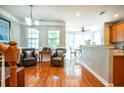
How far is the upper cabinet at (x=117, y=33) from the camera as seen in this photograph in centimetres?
755

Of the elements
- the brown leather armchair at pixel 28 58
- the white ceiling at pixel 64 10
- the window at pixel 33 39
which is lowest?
the brown leather armchair at pixel 28 58

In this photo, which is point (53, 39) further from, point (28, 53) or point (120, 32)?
point (120, 32)

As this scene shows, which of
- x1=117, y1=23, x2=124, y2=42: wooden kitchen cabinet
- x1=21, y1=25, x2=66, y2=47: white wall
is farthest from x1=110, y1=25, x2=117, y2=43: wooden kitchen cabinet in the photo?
x1=21, y1=25, x2=66, y2=47: white wall

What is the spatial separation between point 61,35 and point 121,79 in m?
5.91

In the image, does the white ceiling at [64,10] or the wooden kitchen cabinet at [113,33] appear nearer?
the white ceiling at [64,10]

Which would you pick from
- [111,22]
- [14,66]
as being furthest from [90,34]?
[14,66]

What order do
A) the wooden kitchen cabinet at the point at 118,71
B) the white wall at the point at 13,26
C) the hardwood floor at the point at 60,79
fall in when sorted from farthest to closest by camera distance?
the white wall at the point at 13,26, the hardwood floor at the point at 60,79, the wooden kitchen cabinet at the point at 118,71

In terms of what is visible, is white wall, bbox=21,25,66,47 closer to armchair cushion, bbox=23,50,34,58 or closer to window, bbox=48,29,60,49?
window, bbox=48,29,60,49

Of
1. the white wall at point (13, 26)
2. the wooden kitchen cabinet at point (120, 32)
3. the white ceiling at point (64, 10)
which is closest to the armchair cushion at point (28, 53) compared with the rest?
the white wall at point (13, 26)

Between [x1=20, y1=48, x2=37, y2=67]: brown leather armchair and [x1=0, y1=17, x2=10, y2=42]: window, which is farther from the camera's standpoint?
[x1=20, y1=48, x2=37, y2=67]: brown leather armchair

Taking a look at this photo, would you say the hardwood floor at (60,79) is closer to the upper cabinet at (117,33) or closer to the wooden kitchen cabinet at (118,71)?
the wooden kitchen cabinet at (118,71)

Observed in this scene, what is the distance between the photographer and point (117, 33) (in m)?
7.99

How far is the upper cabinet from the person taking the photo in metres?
7.55

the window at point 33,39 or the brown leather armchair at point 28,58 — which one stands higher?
the window at point 33,39
